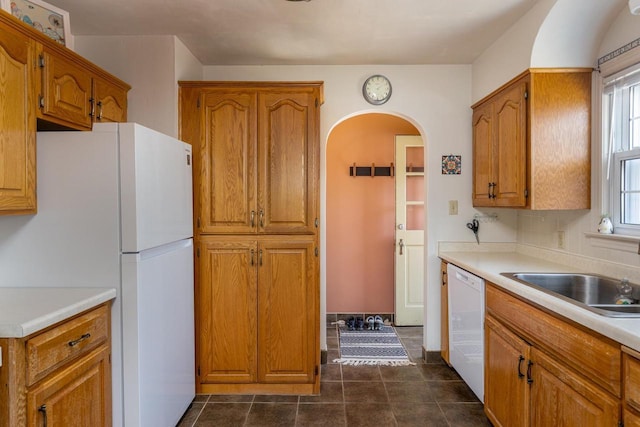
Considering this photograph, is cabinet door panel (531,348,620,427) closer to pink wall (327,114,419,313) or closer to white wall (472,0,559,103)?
white wall (472,0,559,103)

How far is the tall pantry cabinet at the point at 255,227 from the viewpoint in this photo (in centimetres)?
258

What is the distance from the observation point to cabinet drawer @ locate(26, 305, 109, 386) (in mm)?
1328

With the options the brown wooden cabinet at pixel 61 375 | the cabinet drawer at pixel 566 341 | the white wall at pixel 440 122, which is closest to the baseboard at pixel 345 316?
the white wall at pixel 440 122

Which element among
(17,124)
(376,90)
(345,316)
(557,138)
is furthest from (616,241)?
(17,124)

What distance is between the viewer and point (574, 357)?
143cm

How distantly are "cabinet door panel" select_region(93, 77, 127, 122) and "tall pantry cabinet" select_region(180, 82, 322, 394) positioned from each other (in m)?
0.36

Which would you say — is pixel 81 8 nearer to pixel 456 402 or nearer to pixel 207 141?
pixel 207 141

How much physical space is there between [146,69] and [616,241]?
3.03 meters

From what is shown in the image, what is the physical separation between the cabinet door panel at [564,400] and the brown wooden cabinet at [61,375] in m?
1.94

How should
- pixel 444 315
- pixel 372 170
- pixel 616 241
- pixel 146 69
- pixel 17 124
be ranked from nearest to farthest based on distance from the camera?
pixel 17 124 → pixel 616 241 → pixel 146 69 → pixel 444 315 → pixel 372 170

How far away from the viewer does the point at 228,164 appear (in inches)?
102

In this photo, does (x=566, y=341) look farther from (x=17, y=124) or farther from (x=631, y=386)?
(x=17, y=124)

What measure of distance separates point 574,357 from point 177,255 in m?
2.02

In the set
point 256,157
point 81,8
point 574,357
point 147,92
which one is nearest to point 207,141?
point 256,157
